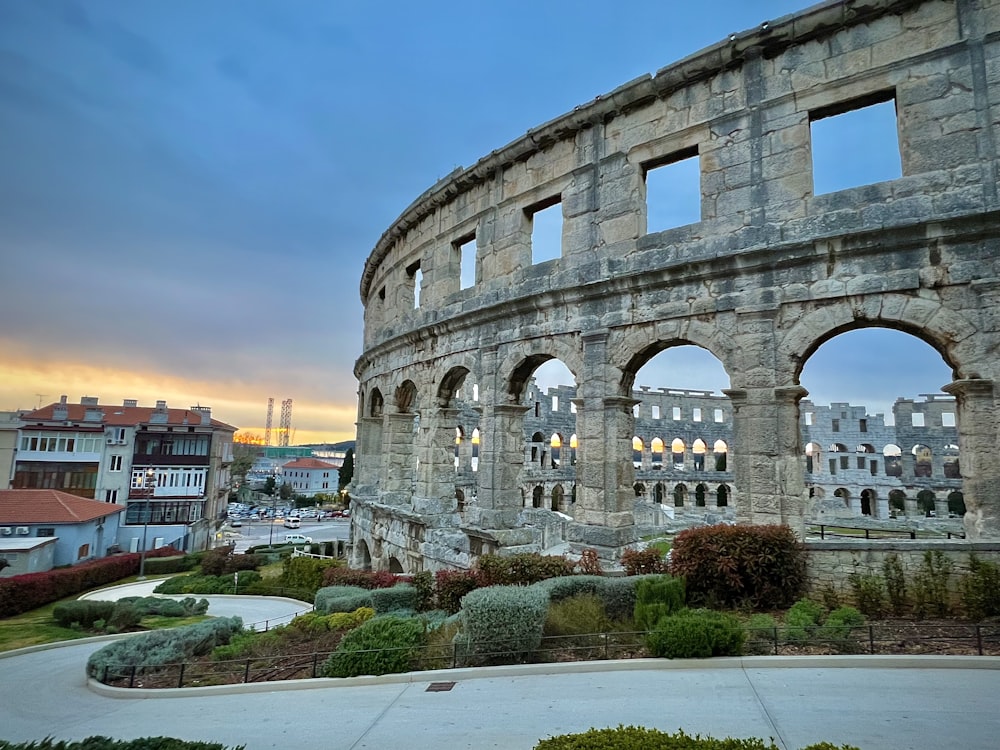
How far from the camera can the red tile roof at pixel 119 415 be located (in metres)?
39.3

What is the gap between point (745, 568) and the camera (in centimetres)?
788

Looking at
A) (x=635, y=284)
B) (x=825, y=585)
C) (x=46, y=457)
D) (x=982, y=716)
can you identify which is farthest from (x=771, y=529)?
(x=46, y=457)

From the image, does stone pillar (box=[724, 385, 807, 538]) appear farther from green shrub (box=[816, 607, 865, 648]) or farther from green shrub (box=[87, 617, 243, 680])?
green shrub (box=[87, 617, 243, 680])

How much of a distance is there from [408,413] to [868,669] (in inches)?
538

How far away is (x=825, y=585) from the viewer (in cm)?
816

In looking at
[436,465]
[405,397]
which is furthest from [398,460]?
[436,465]

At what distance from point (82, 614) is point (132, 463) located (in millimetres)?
25273

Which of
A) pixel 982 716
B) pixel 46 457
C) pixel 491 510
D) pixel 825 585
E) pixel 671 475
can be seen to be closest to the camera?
pixel 982 716

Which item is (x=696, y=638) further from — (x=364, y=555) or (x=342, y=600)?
(x=364, y=555)

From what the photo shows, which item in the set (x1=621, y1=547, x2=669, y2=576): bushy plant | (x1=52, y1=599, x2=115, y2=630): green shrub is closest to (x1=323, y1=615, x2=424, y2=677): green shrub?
(x1=621, y1=547, x2=669, y2=576): bushy plant

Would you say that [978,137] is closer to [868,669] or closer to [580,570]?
[868,669]

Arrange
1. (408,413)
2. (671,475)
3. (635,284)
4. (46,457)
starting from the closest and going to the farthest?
(635,284) < (408,413) < (46,457) < (671,475)

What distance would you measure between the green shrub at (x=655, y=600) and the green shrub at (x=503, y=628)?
134cm

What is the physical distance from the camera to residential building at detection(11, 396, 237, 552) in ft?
124
